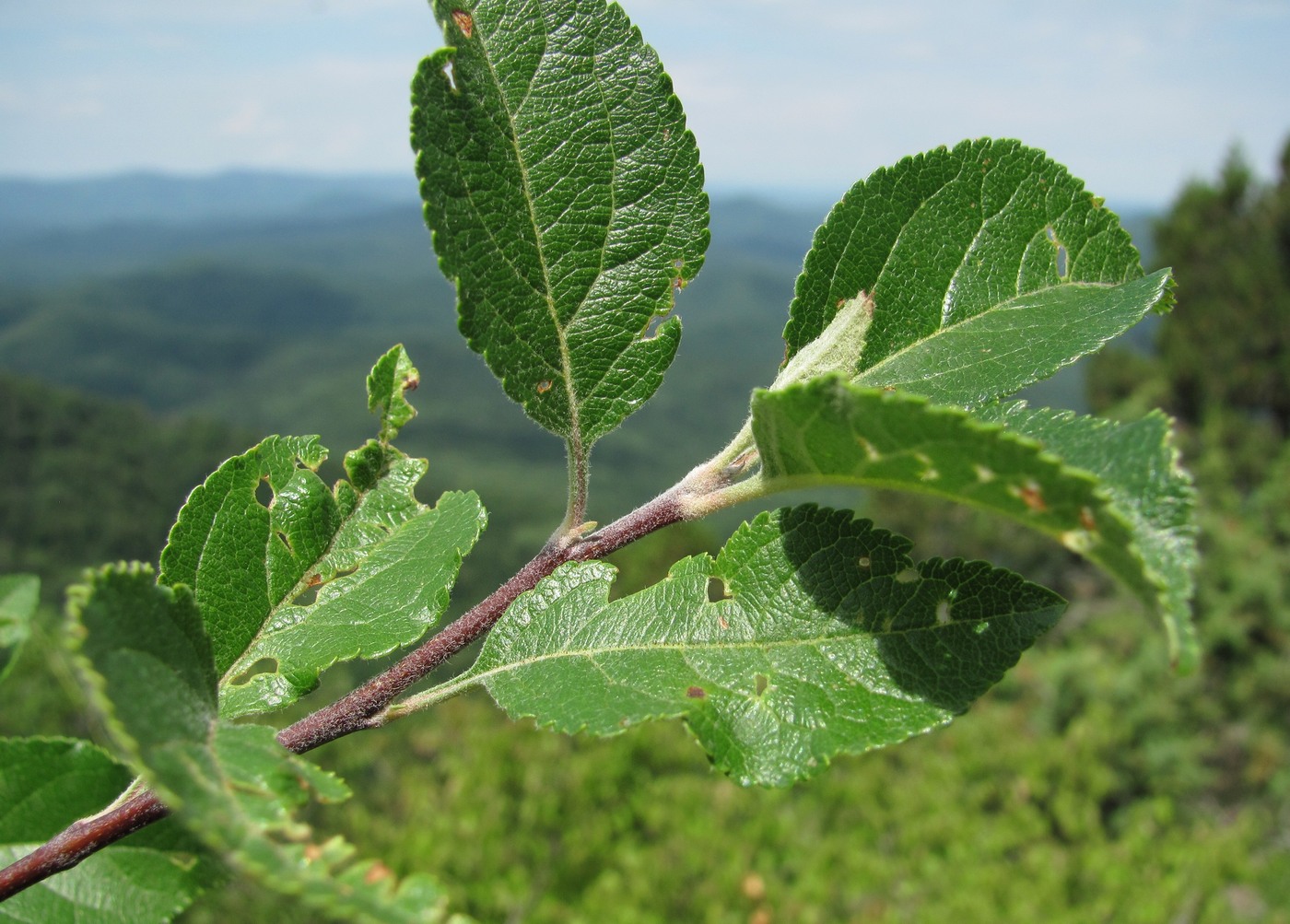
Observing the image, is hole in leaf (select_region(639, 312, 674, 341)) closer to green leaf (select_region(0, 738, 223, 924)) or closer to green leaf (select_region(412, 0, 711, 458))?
green leaf (select_region(412, 0, 711, 458))

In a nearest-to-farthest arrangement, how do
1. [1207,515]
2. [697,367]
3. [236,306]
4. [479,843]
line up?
[479,843]
[1207,515]
[697,367]
[236,306]

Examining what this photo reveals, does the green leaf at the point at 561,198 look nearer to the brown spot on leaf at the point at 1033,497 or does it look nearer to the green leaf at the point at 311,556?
the green leaf at the point at 311,556

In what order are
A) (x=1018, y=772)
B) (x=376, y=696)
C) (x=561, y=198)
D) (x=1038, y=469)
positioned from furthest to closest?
(x=1018, y=772) → (x=561, y=198) → (x=376, y=696) → (x=1038, y=469)

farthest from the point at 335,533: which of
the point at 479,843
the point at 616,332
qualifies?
the point at 479,843

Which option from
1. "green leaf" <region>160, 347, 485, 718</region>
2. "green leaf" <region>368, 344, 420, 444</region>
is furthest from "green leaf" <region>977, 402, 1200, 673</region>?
"green leaf" <region>368, 344, 420, 444</region>

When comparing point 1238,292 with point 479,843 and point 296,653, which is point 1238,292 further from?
point 296,653

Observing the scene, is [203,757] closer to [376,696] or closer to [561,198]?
[376,696]

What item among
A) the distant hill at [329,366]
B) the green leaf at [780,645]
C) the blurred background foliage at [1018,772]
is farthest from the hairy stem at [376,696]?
the distant hill at [329,366]

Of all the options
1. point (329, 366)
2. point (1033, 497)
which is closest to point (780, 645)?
point (1033, 497)
